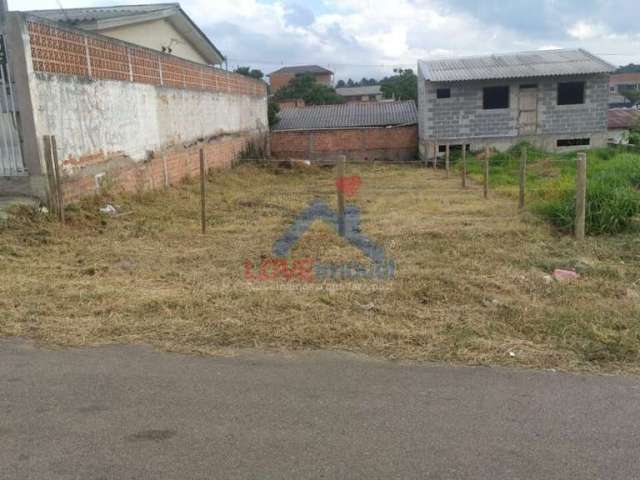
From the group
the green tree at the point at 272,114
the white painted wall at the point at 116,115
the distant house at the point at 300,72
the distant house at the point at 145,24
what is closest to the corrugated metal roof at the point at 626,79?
the distant house at the point at 300,72

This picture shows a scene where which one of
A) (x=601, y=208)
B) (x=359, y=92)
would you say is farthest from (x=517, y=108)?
(x=359, y=92)

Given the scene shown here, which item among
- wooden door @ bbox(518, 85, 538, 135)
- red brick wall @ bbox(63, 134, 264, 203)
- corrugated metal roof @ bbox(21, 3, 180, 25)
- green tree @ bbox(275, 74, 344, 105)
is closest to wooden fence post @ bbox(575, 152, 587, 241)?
red brick wall @ bbox(63, 134, 264, 203)

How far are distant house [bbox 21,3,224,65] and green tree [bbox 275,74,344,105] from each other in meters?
26.2

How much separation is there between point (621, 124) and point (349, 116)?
11677mm

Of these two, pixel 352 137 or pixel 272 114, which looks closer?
pixel 352 137

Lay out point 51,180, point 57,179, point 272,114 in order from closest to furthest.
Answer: point 57,179 < point 51,180 < point 272,114

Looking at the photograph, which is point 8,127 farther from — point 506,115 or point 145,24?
point 506,115

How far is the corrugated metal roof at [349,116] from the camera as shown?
2611cm

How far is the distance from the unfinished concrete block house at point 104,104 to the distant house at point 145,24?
5 centimetres

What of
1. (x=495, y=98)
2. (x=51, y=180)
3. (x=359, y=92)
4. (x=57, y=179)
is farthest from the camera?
(x=359, y=92)

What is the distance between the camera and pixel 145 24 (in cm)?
1750

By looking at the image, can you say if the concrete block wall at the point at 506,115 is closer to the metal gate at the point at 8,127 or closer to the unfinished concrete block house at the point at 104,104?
the unfinished concrete block house at the point at 104,104

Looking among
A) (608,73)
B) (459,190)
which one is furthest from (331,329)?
(608,73)

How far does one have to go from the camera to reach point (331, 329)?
175 inches
